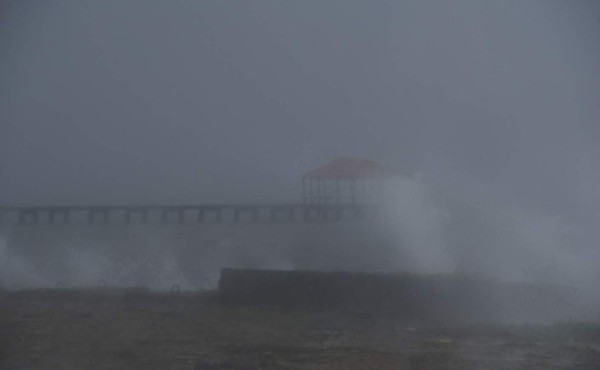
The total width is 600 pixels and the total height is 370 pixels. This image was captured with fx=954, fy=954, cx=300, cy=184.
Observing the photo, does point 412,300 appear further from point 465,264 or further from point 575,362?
point 465,264

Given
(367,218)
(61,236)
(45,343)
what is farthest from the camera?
(61,236)

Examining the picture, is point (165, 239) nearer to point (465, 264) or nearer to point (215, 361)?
point (465, 264)

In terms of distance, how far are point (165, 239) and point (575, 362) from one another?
95.6 feet

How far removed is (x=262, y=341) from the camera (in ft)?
45.1

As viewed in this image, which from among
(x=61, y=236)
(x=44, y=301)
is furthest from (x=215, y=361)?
(x=61, y=236)

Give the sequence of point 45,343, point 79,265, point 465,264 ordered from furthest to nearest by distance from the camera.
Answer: point 79,265 < point 465,264 < point 45,343

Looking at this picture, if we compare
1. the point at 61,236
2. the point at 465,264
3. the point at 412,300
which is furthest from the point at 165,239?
the point at 412,300

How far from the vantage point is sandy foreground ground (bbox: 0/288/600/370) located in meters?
11.8

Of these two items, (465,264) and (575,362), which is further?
(465,264)

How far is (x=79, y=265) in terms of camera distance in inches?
1316

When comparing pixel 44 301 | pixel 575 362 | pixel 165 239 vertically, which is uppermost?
pixel 165 239

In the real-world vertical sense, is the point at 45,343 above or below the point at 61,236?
below

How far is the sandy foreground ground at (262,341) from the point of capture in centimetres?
1184

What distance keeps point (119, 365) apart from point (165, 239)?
28.0 metres
